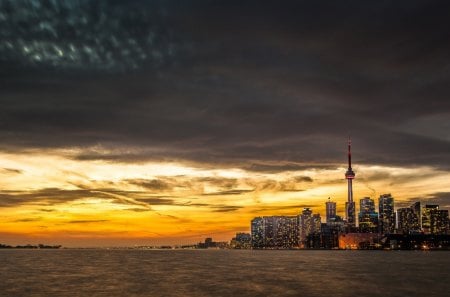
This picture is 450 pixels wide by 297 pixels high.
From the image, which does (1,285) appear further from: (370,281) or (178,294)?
(370,281)

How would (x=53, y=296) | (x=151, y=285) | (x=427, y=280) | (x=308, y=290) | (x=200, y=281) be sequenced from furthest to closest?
1. (x=427, y=280)
2. (x=200, y=281)
3. (x=151, y=285)
4. (x=308, y=290)
5. (x=53, y=296)

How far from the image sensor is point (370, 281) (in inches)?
4048

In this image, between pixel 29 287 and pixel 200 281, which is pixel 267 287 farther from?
pixel 29 287

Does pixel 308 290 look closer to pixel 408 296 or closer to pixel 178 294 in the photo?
pixel 408 296

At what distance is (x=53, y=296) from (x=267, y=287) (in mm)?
36970

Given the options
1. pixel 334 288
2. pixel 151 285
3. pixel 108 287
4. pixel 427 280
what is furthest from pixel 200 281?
pixel 427 280

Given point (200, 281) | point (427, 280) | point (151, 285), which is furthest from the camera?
point (427, 280)

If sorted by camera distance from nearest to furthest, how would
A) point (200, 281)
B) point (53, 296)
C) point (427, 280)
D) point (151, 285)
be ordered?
point (53, 296)
point (151, 285)
point (200, 281)
point (427, 280)

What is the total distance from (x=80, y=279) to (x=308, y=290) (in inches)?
1965

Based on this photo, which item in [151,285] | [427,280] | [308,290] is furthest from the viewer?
[427,280]

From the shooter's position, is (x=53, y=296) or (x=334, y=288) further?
(x=334, y=288)

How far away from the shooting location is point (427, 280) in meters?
107

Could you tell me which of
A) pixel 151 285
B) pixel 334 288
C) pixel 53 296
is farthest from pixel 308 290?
pixel 53 296

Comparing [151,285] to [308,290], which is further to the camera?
[151,285]
